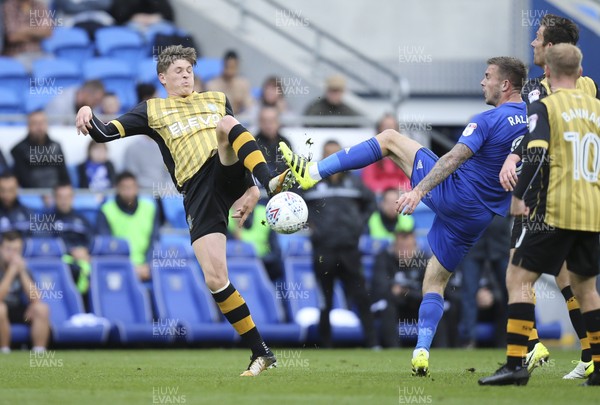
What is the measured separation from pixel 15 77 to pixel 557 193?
37.1ft

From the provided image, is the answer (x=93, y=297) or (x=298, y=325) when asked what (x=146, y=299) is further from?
(x=298, y=325)

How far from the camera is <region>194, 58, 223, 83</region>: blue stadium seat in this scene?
1758 cm

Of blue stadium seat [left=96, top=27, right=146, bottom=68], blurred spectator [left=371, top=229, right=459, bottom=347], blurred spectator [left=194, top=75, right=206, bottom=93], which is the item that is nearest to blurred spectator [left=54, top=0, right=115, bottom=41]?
blue stadium seat [left=96, top=27, right=146, bottom=68]

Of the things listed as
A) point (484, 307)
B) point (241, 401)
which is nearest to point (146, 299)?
point (484, 307)

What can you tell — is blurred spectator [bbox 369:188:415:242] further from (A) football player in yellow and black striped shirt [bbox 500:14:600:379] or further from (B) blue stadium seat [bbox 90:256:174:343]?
(A) football player in yellow and black striped shirt [bbox 500:14:600:379]

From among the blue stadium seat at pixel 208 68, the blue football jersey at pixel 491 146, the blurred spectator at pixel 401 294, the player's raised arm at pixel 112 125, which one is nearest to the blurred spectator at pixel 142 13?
the blue stadium seat at pixel 208 68

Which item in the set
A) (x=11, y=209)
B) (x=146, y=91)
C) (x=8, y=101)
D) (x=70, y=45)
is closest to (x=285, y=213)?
(x=11, y=209)

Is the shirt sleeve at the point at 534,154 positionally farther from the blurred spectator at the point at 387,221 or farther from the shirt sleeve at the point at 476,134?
the blurred spectator at the point at 387,221

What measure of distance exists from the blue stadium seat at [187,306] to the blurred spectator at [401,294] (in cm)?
190

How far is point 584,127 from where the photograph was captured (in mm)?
7617

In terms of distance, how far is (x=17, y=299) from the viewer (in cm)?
1357

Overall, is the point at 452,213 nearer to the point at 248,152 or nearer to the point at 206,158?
the point at 248,152

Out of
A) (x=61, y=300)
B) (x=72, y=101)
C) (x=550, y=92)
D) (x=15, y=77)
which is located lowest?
(x=61, y=300)

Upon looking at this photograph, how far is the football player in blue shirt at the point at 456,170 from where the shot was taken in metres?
8.84
